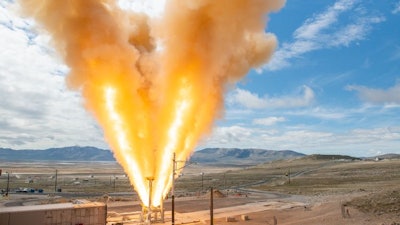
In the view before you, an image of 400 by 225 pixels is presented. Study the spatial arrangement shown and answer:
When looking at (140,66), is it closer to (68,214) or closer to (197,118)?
(197,118)

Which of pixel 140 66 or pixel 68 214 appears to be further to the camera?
pixel 140 66

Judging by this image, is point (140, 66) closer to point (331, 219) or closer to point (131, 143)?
point (131, 143)

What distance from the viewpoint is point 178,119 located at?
45.9 m

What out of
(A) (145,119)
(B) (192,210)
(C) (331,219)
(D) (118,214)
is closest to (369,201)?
(C) (331,219)

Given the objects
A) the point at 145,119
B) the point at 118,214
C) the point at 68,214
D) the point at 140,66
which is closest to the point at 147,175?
the point at 145,119

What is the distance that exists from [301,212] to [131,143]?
3264cm

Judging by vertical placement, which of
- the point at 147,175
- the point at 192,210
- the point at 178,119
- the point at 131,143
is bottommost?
the point at 192,210

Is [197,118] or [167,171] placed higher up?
[197,118]

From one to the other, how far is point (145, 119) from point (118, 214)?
2434 centimetres

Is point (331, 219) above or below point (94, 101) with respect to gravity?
below

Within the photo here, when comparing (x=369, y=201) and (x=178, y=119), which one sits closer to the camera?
(x=178, y=119)

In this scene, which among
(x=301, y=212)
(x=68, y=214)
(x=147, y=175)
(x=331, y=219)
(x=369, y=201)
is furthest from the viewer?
(x=301, y=212)

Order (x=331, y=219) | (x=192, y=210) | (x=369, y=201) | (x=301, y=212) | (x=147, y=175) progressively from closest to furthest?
(x=147, y=175) < (x=331, y=219) < (x=369, y=201) < (x=301, y=212) < (x=192, y=210)

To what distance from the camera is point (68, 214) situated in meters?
Answer: 43.7
